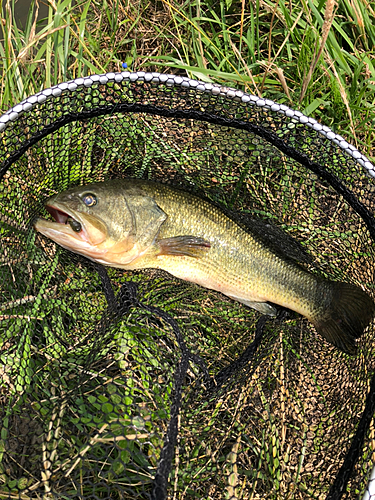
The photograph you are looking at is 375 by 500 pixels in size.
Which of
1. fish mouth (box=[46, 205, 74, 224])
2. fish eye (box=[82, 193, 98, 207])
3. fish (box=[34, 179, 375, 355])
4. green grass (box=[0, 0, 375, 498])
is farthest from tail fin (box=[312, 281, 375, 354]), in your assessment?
fish mouth (box=[46, 205, 74, 224])

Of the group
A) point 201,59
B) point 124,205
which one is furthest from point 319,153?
point 201,59

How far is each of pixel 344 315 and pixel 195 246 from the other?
1051mm

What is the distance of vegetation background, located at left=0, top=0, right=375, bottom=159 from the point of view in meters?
3.35

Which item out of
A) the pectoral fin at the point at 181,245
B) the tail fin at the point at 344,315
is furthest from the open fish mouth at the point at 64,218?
the tail fin at the point at 344,315

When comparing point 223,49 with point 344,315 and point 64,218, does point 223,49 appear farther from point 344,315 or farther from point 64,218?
point 344,315

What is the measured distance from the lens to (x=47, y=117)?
8.33 ft

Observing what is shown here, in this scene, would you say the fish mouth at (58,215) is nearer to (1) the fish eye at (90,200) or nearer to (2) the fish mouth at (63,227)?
(2) the fish mouth at (63,227)

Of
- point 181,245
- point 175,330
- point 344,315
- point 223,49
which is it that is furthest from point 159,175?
point 344,315

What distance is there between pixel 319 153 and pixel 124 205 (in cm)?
127

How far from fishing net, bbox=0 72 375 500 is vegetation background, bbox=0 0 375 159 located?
29.8 inches

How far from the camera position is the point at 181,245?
2.97 m

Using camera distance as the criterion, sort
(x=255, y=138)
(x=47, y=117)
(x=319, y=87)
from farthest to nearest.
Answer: (x=319, y=87), (x=255, y=138), (x=47, y=117)

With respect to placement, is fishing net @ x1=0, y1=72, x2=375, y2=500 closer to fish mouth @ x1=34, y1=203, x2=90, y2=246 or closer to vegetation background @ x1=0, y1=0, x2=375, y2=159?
fish mouth @ x1=34, y1=203, x2=90, y2=246

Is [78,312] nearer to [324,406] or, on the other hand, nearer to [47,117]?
[47,117]
